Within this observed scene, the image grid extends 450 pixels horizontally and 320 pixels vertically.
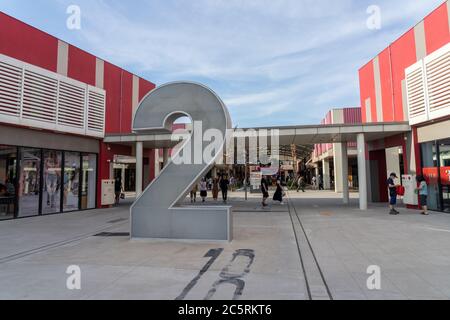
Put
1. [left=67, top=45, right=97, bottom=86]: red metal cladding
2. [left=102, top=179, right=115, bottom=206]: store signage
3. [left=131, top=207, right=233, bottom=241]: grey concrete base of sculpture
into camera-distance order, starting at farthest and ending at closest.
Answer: [left=102, top=179, right=115, bottom=206]: store signage, [left=67, top=45, right=97, bottom=86]: red metal cladding, [left=131, top=207, right=233, bottom=241]: grey concrete base of sculpture

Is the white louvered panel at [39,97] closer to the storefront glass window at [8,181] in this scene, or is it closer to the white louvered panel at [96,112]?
the storefront glass window at [8,181]

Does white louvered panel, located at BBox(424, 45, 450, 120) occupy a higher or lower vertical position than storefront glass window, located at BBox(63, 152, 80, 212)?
higher

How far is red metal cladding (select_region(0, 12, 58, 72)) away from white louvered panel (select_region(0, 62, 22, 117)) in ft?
1.89

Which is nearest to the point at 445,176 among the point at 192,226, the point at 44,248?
the point at 192,226

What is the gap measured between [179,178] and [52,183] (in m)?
8.35

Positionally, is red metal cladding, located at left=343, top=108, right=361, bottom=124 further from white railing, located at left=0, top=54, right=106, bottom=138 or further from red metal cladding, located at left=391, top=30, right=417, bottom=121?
white railing, located at left=0, top=54, right=106, bottom=138

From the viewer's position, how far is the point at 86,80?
14.2 metres

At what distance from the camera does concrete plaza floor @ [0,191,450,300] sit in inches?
157

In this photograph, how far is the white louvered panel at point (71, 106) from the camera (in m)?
12.7

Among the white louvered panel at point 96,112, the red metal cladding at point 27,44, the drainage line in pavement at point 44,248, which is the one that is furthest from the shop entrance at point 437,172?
the red metal cladding at point 27,44

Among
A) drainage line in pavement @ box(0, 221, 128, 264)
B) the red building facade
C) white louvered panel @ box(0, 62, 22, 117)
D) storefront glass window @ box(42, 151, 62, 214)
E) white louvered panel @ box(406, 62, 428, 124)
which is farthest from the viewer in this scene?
storefront glass window @ box(42, 151, 62, 214)

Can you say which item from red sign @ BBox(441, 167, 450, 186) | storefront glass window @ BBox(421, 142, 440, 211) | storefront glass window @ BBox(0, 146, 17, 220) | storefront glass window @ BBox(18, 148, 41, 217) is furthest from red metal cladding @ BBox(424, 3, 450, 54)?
storefront glass window @ BBox(0, 146, 17, 220)

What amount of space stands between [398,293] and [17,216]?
12.6 metres
